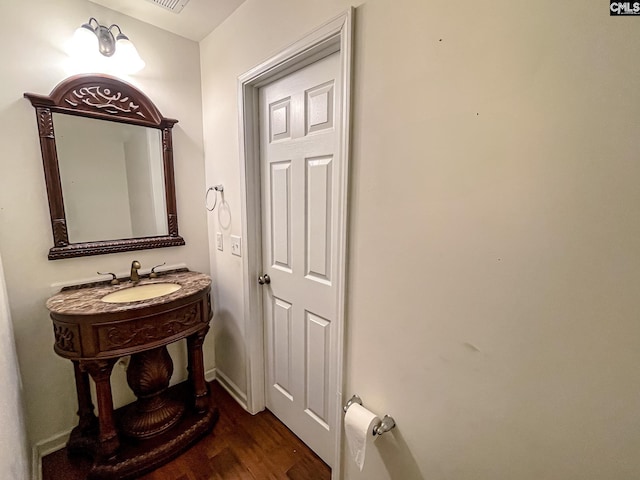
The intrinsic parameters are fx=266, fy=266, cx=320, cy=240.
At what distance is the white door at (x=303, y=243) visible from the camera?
1.23 m

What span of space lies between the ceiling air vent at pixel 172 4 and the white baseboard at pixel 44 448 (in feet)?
7.94

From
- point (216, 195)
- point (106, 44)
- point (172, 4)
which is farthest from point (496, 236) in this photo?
point (106, 44)

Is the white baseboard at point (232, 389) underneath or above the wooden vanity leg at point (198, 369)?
underneath

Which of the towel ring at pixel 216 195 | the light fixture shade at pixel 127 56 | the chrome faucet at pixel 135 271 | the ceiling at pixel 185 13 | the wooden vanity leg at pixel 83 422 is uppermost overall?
the ceiling at pixel 185 13

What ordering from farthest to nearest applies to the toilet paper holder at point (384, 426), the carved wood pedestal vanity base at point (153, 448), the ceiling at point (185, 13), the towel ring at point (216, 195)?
the towel ring at point (216, 195), the ceiling at point (185, 13), the carved wood pedestal vanity base at point (153, 448), the toilet paper holder at point (384, 426)

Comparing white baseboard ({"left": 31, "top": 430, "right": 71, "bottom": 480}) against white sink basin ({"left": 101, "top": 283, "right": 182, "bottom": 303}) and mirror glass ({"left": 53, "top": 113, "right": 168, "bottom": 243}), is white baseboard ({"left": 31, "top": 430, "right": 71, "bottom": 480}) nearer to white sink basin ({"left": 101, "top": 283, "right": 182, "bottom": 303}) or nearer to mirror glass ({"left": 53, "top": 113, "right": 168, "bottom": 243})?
white sink basin ({"left": 101, "top": 283, "right": 182, "bottom": 303})

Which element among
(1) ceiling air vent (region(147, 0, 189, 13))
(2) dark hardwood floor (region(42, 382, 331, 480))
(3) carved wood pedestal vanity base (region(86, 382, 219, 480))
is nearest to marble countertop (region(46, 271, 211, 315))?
(3) carved wood pedestal vanity base (region(86, 382, 219, 480))

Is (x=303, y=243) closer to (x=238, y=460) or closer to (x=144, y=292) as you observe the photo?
(x=144, y=292)

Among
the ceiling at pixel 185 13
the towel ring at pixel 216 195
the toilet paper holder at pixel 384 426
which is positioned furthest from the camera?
the towel ring at pixel 216 195

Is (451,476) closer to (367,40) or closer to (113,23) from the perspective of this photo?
(367,40)

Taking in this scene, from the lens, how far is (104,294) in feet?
4.70

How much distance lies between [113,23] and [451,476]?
2.61 m

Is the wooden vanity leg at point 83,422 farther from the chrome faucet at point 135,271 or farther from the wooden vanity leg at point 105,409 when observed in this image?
the chrome faucet at point 135,271

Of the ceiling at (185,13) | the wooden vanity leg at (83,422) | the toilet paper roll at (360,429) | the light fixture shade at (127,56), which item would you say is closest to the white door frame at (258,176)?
the toilet paper roll at (360,429)
